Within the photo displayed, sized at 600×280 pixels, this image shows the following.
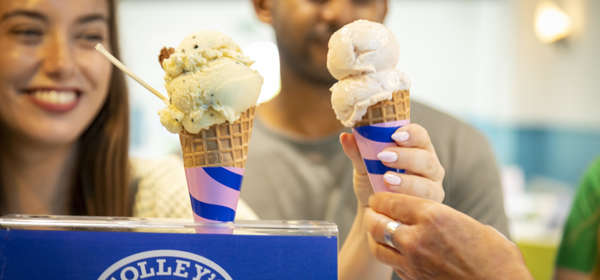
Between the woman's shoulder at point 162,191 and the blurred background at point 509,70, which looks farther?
the blurred background at point 509,70

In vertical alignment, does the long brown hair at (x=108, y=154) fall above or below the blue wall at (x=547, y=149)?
above

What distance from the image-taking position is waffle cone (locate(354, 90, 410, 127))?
2.64ft

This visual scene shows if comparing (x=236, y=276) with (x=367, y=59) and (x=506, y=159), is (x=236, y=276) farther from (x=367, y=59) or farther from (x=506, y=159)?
(x=506, y=159)

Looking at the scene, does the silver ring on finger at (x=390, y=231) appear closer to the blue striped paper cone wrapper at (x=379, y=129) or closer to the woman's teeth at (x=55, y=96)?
the blue striped paper cone wrapper at (x=379, y=129)

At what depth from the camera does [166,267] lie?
2.48 feet

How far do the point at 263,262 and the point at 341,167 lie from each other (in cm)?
39

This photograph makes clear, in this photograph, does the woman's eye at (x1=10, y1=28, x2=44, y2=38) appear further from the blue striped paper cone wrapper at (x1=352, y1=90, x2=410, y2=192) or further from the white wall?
the white wall

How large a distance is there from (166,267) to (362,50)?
0.41 m

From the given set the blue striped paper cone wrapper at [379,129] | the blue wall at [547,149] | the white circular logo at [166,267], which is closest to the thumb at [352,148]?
the blue striped paper cone wrapper at [379,129]

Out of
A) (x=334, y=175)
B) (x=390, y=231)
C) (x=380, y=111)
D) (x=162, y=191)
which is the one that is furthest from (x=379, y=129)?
(x=162, y=191)

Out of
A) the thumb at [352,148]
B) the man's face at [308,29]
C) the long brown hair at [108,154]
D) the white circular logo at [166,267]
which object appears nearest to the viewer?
the white circular logo at [166,267]

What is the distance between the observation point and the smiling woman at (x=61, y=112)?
108 centimetres

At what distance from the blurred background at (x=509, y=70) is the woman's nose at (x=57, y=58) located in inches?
109

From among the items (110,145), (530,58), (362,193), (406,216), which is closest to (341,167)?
(362,193)
